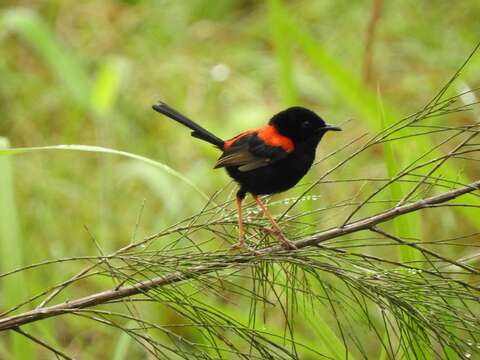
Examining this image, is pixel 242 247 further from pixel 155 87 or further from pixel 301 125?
pixel 155 87

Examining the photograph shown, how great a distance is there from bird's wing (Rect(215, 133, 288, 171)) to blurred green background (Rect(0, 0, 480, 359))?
1.48 metres

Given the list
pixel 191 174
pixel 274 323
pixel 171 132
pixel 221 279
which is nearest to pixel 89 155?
pixel 171 132

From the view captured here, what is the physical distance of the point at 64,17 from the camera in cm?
741

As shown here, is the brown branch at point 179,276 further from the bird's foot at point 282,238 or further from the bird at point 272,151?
the bird at point 272,151

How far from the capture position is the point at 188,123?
3.06m

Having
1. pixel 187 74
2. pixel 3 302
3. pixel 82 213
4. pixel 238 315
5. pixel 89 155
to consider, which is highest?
pixel 187 74

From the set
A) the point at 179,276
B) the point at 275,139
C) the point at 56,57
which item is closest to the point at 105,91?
the point at 56,57

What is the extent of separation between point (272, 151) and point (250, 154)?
0.24 feet

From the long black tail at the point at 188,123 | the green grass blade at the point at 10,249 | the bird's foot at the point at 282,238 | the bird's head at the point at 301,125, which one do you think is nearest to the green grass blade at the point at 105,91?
the green grass blade at the point at 10,249

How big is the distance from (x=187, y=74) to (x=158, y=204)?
1381mm

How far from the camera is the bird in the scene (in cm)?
285

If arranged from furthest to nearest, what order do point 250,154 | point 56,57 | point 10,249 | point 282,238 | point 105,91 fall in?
point 56,57 → point 105,91 → point 10,249 → point 250,154 → point 282,238

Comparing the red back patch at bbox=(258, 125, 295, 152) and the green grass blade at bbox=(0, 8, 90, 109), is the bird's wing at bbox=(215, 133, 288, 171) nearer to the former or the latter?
the red back patch at bbox=(258, 125, 295, 152)

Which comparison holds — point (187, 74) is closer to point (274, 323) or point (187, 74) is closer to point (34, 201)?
point (34, 201)
